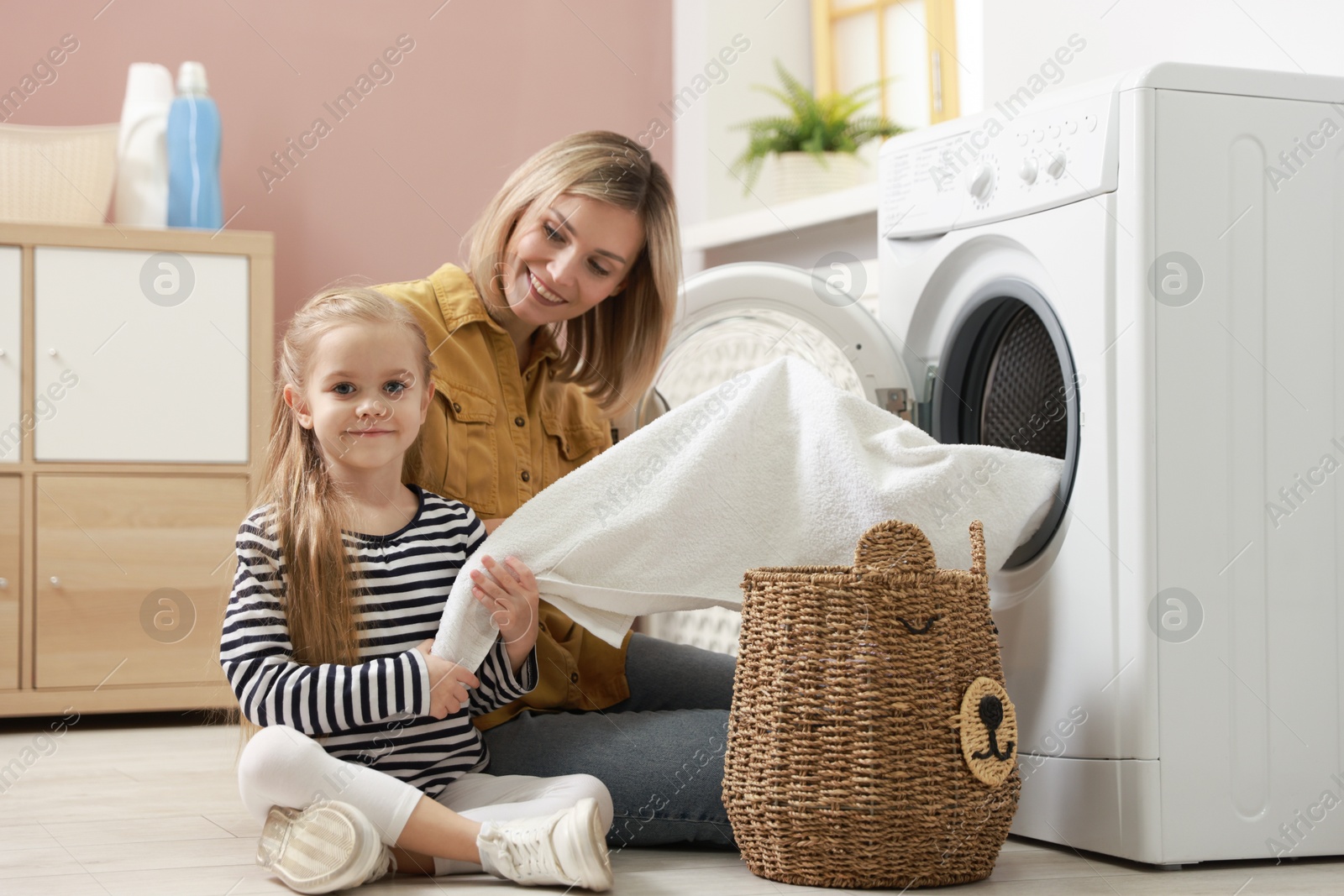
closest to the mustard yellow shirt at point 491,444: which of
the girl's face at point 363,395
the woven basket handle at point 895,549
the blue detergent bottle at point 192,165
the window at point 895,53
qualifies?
the girl's face at point 363,395

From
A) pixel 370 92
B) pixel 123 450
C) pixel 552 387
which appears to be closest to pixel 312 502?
pixel 552 387

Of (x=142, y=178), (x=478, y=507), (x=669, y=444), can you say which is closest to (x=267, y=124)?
(x=142, y=178)

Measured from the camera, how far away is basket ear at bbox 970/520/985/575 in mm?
1267

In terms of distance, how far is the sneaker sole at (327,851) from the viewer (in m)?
1.15

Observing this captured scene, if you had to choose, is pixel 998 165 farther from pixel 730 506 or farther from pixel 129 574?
pixel 129 574

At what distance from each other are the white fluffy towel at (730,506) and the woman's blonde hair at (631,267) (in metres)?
0.30

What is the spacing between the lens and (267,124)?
282 cm

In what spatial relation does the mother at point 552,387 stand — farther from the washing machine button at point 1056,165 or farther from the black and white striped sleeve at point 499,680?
the washing machine button at point 1056,165

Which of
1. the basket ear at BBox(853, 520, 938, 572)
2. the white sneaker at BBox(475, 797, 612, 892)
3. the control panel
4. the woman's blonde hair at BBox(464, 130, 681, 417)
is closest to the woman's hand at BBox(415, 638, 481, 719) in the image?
A: the white sneaker at BBox(475, 797, 612, 892)

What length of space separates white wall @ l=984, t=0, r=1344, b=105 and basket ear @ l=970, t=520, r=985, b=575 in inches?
33.4

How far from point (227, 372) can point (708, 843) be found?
4.97ft

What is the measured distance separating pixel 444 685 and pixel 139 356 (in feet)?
4.93

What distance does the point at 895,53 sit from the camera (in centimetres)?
279

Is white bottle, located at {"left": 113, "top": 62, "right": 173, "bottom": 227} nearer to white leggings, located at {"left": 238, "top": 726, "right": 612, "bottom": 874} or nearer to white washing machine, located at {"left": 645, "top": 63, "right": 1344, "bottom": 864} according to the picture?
white leggings, located at {"left": 238, "top": 726, "right": 612, "bottom": 874}
